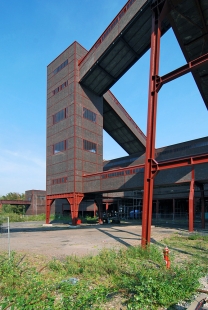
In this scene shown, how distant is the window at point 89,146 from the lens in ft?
101

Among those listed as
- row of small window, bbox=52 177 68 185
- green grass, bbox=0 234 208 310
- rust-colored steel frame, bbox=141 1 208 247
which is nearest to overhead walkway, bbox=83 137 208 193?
rust-colored steel frame, bbox=141 1 208 247

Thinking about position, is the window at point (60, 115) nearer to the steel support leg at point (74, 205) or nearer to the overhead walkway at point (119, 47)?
the overhead walkway at point (119, 47)

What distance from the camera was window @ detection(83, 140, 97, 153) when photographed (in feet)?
101

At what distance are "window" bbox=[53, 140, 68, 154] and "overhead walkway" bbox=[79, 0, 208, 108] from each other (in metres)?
8.14

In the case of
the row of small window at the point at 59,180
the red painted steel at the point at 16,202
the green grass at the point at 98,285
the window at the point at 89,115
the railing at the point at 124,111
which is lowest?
the red painted steel at the point at 16,202

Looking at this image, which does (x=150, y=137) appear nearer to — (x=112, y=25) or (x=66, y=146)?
(x=112, y=25)

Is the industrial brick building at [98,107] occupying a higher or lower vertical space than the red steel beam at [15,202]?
higher

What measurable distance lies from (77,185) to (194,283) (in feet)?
78.1

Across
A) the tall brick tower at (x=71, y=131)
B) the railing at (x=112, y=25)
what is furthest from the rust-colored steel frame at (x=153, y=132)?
the tall brick tower at (x=71, y=131)

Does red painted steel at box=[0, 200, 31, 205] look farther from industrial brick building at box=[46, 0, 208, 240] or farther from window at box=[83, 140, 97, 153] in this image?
window at box=[83, 140, 97, 153]

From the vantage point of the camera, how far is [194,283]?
585 centimetres

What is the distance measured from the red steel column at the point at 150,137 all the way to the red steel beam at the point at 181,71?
278 mm

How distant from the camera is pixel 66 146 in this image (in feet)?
101

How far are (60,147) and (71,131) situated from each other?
3.05 meters
